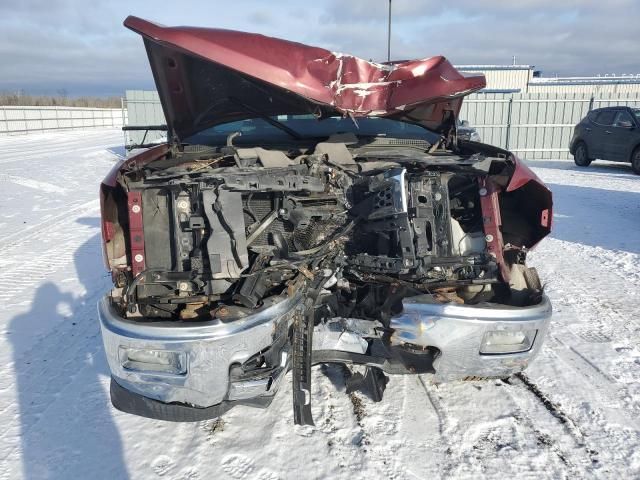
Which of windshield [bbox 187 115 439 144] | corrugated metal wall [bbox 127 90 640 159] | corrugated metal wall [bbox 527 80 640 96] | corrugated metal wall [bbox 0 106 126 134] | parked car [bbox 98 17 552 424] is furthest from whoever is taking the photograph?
corrugated metal wall [bbox 527 80 640 96]

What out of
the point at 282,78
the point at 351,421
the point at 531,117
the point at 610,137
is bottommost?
the point at 351,421

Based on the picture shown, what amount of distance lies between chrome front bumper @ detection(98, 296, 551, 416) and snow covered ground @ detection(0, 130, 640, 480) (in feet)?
1.16

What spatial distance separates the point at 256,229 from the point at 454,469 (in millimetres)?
1585

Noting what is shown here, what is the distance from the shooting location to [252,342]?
7.23 feet

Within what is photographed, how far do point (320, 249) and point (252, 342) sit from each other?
709mm

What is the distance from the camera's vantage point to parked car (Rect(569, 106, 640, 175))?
39.3ft

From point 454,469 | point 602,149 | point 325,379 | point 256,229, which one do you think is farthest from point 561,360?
point 602,149

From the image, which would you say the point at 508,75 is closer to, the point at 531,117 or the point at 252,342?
the point at 531,117

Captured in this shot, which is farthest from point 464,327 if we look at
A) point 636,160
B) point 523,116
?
point 523,116

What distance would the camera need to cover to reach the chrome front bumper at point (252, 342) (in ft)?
6.99

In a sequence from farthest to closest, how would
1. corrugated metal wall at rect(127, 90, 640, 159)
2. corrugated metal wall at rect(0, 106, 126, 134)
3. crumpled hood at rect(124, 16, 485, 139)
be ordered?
corrugated metal wall at rect(0, 106, 126, 134) < corrugated metal wall at rect(127, 90, 640, 159) < crumpled hood at rect(124, 16, 485, 139)

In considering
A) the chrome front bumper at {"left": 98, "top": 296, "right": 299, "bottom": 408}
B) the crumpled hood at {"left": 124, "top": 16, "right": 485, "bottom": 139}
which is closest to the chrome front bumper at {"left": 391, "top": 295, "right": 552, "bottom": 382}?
the chrome front bumper at {"left": 98, "top": 296, "right": 299, "bottom": 408}

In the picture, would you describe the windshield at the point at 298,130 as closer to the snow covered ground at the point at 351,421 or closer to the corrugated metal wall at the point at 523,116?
the snow covered ground at the point at 351,421

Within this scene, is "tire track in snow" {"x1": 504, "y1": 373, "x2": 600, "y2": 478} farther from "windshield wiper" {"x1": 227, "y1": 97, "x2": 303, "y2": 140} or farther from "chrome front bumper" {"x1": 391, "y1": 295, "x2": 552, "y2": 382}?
"windshield wiper" {"x1": 227, "y1": 97, "x2": 303, "y2": 140}
